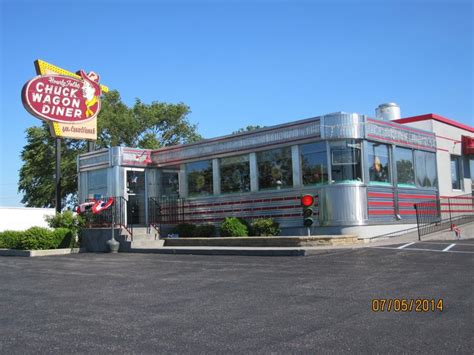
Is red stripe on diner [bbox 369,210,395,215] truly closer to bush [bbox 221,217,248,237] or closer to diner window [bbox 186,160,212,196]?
bush [bbox 221,217,248,237]

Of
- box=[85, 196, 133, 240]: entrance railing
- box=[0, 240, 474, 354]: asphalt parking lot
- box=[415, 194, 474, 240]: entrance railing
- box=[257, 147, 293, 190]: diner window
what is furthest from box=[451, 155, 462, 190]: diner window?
box=[85, 196, 133, 240]: entrance railing

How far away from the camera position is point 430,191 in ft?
64.8

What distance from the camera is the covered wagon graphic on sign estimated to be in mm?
21359

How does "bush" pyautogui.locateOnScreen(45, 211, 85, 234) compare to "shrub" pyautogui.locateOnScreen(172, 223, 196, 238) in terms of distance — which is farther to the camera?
"bush" pyautogui.locateOnScreen(45, 211, 85, 234)

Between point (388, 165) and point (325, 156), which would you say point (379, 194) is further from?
point (325, 156)

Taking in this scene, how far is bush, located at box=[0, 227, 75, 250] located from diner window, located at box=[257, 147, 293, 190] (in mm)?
7790

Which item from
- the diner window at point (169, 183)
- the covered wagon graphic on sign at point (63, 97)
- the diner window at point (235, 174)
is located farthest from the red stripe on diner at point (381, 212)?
the covered wagon graphic on sign at point (63, 97)

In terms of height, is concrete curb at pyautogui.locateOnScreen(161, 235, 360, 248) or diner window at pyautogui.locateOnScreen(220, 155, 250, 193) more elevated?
diner window at pyautogui.locateOnScreen(220, 155, 250, 193)

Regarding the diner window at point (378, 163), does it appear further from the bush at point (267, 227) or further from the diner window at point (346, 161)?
the bush at point (267, 227)

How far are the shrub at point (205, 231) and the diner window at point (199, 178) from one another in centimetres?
154

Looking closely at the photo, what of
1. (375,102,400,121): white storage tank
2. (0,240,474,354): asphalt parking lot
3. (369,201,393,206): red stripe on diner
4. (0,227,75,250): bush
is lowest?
(0,240,474,354): asphalt parking lot

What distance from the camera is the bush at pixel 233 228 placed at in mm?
17953

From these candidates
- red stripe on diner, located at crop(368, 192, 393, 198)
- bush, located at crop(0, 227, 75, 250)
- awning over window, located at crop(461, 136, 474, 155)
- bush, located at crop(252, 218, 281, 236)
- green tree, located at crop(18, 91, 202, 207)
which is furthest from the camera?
green tree, located at crop(18, 91, 202, 207)

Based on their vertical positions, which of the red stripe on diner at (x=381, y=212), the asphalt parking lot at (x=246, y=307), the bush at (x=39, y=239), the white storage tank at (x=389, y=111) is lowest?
the asphalt parking lot at (x=246, y=307)
